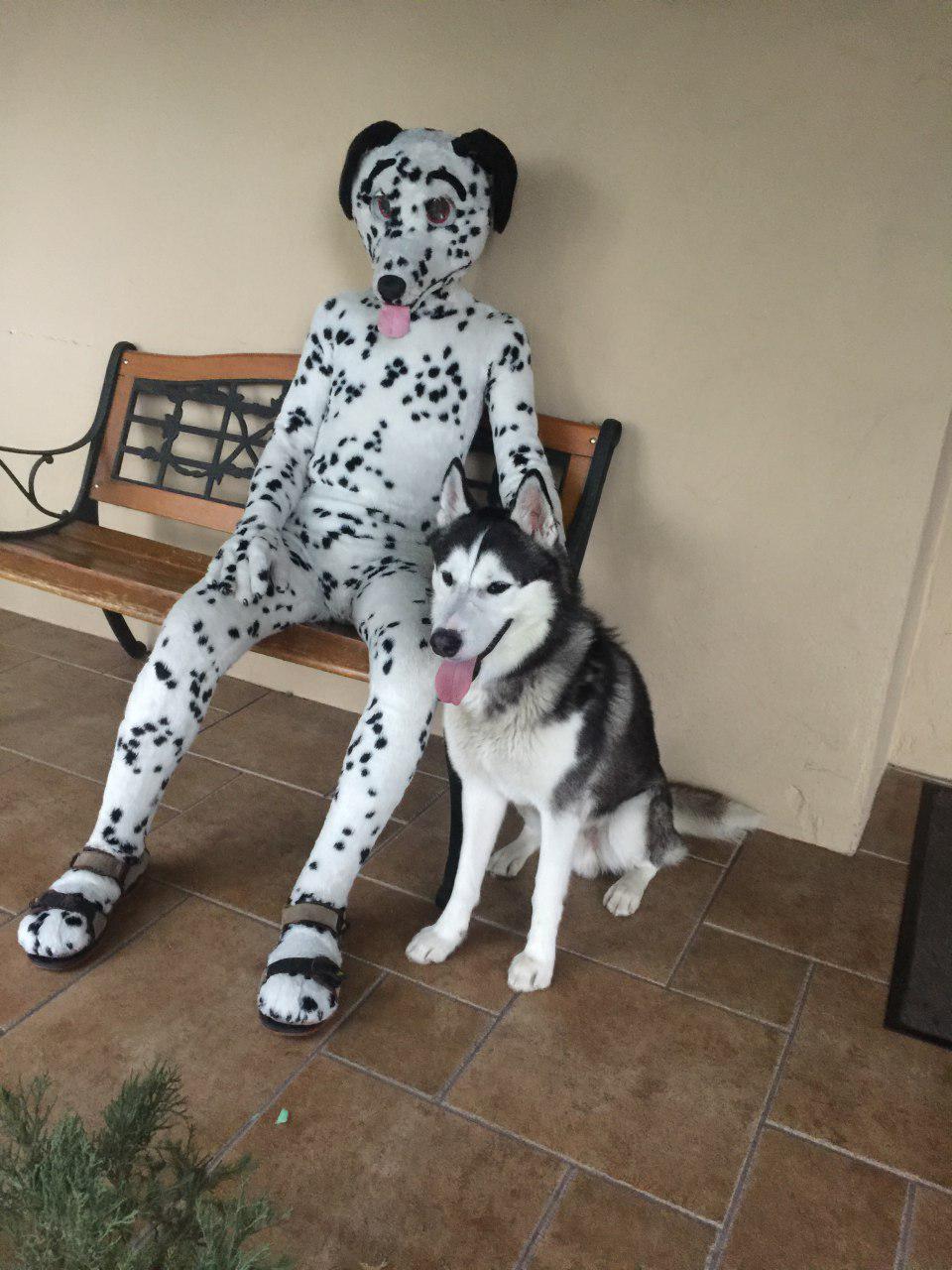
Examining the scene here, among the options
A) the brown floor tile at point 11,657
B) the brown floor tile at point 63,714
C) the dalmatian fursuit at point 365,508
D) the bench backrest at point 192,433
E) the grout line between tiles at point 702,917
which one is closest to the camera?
the dalmatian fursuit at point 365,508

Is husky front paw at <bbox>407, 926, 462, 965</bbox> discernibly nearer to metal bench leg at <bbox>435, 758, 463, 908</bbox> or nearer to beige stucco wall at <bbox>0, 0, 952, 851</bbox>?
metal bench leg at <bbox>435, 758, 463, 908</bbox>

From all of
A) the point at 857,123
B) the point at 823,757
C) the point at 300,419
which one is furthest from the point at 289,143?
the point at 823,757

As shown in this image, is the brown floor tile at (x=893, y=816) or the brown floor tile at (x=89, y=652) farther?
the brown floor tile at (x=89, y=652)

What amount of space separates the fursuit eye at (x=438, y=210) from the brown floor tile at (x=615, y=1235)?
1872 mm

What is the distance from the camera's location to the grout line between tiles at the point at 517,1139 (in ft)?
5.03

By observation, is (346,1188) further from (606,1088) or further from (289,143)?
(289,143)

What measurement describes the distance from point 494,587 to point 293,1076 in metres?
0.86

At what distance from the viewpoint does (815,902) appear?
238 centimetres

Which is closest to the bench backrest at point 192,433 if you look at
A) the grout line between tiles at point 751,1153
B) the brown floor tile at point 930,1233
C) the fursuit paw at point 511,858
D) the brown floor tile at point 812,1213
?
the fursuit paw at point 511,858

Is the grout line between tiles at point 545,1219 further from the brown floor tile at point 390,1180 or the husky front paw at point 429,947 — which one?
the husky front paw at point 429,947

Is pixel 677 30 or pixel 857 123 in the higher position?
pixel 677 30

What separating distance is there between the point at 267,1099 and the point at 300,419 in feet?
4.86

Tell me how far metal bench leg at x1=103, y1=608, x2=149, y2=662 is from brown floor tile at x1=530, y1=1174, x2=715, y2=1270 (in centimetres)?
218

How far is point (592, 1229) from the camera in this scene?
4.87ft
